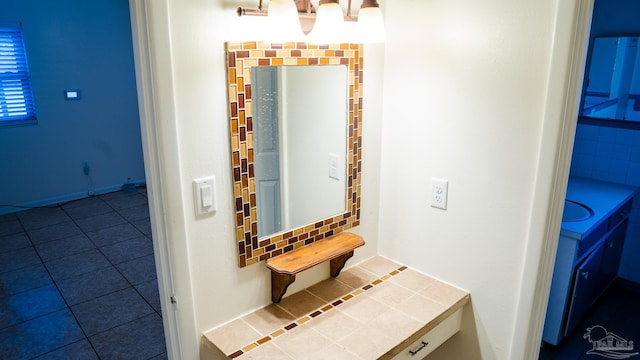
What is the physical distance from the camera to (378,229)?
2.04 m

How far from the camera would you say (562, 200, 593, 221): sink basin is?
8.49 feet

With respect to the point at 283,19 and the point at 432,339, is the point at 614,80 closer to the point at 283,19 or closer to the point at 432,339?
the point at 432,339

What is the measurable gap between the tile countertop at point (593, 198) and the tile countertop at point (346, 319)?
1.02 meters

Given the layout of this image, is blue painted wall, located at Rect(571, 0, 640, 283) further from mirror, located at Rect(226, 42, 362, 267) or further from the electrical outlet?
mirror, located at Rect(226, 42, 362, 267)

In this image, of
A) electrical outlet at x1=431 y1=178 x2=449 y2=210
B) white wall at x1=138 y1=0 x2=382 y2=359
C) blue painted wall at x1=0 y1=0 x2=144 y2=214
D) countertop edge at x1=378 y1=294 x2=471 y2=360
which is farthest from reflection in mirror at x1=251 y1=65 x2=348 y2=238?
blue painted wall at x1=0 y1=0 x2=144 y2=214

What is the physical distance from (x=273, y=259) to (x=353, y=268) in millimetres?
472

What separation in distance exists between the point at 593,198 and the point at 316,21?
7.59ft

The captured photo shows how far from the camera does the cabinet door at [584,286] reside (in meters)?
2.54

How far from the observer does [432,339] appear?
1675mm

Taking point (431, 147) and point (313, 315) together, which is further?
point (431, 147)

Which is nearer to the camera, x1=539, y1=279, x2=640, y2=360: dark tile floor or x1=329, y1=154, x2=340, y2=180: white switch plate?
x1=329, y1=154, x2=340, y2=180: white switch plate

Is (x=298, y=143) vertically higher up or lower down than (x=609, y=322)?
higher up

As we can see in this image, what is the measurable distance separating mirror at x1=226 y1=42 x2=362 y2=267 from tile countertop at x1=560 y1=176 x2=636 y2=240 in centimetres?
129

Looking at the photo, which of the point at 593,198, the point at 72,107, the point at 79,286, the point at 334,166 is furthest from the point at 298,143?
the point at 72,107
